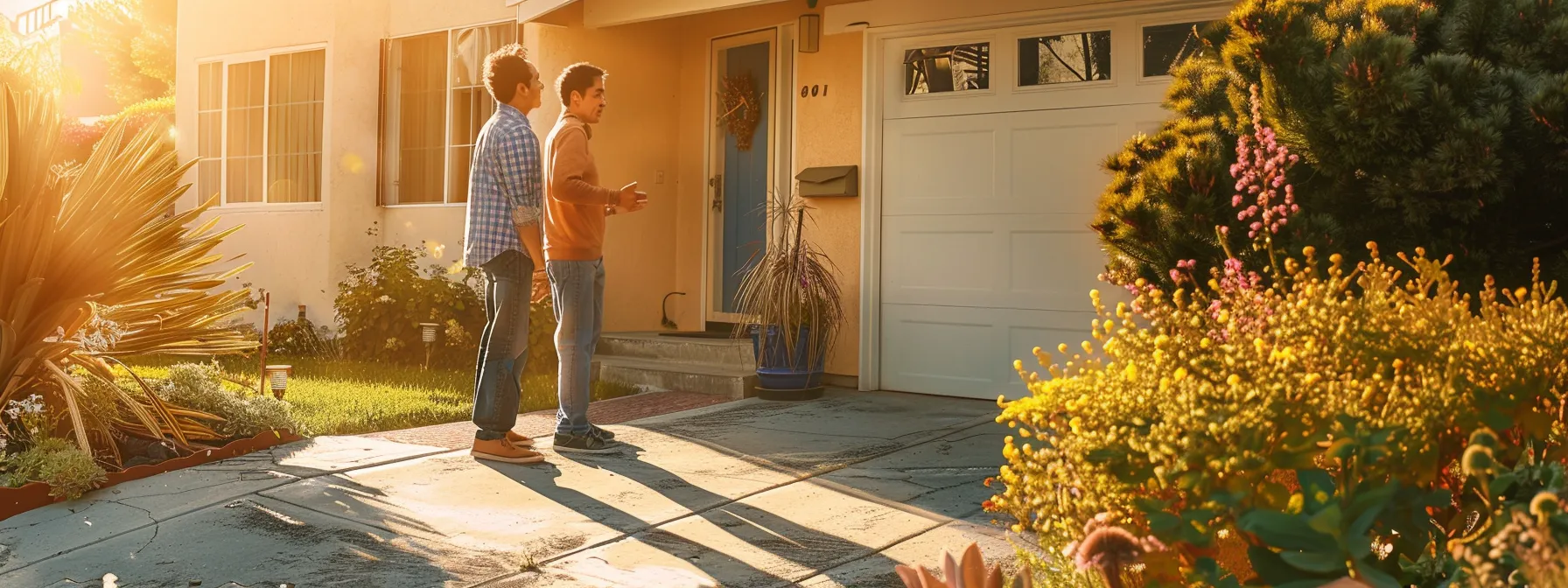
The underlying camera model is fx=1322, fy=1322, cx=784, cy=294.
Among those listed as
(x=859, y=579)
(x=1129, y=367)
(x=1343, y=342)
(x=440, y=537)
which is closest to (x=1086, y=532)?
(x=1129, y=367)

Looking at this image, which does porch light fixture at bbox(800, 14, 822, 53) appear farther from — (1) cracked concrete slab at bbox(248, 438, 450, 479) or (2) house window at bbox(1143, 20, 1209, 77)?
(1) cracked concrete slab at bbox(248, 438, 450, 479)

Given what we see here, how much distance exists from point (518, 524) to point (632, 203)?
1.59 metres

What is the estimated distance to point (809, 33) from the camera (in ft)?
28.2

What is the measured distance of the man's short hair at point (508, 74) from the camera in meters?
5.51

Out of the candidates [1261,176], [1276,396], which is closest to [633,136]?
[1261,176]

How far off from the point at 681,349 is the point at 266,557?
488cm

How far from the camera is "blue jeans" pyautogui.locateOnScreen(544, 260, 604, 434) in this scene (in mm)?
5605

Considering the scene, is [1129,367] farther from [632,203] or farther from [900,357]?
[900,357]

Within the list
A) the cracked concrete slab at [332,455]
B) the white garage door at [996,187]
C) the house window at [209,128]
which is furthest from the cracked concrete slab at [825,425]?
the house window at [209,128]

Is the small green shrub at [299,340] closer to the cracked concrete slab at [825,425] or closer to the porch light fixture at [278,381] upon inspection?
the porch light fixture at [278,381]

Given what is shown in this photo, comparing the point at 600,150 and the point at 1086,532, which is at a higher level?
the point at 600,150

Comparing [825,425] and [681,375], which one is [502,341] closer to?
[825,425]

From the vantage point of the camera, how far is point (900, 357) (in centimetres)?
820

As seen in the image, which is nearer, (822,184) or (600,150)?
(822,184)
